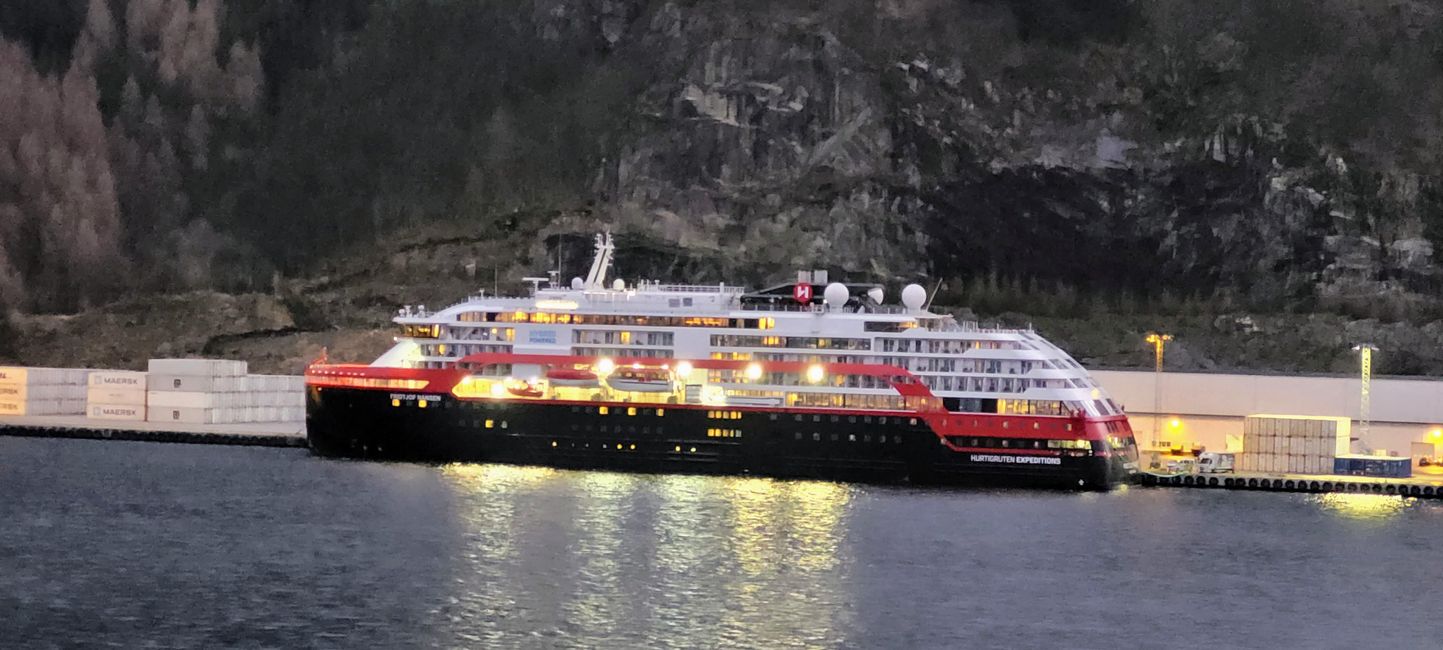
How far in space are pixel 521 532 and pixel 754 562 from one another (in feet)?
25.4

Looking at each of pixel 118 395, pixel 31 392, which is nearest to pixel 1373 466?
pixel 118 395

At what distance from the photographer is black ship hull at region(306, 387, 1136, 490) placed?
75.2m

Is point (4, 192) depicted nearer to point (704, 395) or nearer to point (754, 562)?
point (704, 395)

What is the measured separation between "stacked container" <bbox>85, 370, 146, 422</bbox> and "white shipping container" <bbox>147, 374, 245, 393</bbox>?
2.22ft

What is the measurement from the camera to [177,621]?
47969 millimetres

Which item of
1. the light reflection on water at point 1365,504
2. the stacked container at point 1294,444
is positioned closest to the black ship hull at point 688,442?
the light reflection on water at point 1365,504

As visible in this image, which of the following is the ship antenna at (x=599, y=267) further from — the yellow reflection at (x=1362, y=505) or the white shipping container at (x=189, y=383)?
the yellow reflection at (x=1362, y=505)

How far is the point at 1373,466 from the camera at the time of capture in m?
81.0

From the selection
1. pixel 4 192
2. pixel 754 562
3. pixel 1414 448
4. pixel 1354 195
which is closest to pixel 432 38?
pixel 4 192

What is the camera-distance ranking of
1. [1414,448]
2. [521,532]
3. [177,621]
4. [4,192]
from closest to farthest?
[177,621] < [521,532] < [1414,448] < [4,192]

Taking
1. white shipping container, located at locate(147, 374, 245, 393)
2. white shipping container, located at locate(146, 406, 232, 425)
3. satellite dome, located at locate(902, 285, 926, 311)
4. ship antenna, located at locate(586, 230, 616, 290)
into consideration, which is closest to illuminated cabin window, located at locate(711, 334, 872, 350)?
satellite dome, located at locate(902, 285, 926, 311)

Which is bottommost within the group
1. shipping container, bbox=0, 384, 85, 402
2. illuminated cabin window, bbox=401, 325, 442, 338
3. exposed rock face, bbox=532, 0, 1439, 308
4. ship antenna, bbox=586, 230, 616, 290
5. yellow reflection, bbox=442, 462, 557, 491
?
yellow reflection, bbox=442, 462, 557, 491

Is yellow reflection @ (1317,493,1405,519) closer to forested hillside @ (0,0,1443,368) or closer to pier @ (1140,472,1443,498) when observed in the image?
pier @ (1140,472,1443,498)

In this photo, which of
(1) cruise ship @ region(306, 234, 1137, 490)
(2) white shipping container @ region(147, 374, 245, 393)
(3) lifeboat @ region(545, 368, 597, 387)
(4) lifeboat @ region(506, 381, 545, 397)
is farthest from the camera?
(2) white shipping container @ region(147, 374, 245, 393)
